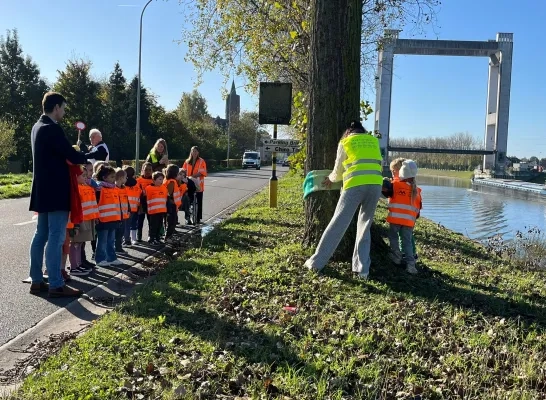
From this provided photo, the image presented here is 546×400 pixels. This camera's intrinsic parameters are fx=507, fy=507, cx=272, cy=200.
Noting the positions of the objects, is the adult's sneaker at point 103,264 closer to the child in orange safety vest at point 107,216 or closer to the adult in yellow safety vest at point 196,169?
the child in orange safety vest at point 107,216

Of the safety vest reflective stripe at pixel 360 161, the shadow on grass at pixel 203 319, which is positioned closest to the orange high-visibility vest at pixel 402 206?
the safety vest reflective stripe at pixel 360 161

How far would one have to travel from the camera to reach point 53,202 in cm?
545

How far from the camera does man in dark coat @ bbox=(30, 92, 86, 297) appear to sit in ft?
17.8

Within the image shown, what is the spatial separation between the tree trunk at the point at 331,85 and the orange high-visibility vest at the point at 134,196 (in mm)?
3854

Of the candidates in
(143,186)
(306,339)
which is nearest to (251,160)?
(143,186)

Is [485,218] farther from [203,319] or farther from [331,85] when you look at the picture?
[203,319]

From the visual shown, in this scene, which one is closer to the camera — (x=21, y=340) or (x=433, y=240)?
(x=21, y=340)

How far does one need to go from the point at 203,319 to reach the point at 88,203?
315 cm

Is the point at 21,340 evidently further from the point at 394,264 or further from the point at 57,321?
the point at 394,264

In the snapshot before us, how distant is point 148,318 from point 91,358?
37.2 inches

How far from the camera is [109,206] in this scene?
7.40m

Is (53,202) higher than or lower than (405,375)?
higher

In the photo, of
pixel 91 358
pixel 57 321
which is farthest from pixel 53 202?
pixel 91 358

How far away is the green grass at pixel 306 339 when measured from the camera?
11.0ft
